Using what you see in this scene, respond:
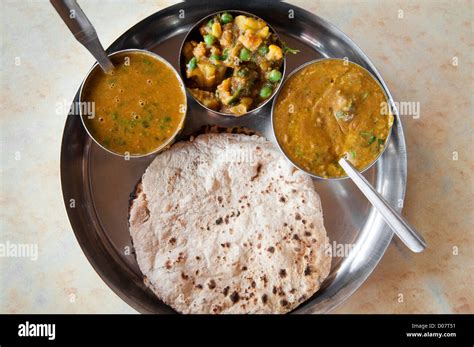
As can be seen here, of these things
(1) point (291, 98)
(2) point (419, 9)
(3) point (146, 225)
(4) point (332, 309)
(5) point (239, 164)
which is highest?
(2) point (419, 9)

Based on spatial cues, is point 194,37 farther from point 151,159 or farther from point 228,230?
point 228,230

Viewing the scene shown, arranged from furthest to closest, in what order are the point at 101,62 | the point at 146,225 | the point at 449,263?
the point at 449,263
the point at 146,225
the point at 101,62

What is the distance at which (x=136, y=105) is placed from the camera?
2.97 metres

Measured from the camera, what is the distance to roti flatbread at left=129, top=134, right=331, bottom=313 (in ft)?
10.2

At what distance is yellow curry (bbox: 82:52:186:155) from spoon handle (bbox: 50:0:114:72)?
10cm

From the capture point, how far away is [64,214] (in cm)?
338

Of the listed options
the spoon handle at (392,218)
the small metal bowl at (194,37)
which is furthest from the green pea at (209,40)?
the spoon handle at (392,218)

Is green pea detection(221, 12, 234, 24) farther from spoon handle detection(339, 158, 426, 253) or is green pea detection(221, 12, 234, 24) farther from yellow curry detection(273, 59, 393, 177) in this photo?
spoon handle detection(339, 158, 426, 253)

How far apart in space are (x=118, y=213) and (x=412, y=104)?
2.11 metres

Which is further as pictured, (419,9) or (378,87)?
(419,9)

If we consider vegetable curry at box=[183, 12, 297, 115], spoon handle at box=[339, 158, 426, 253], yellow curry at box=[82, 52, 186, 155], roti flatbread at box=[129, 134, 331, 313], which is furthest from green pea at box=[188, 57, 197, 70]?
spoon handle at box=[339, 158, 426, 253]

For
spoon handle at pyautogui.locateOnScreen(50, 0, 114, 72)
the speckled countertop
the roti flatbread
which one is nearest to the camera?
spoon handle at pyautogui.locateOnScreen(50, 0, 114, 72)
